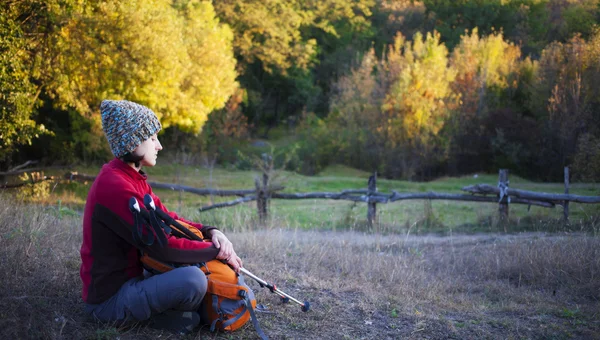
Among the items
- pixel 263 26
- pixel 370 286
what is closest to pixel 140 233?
pixel 370 286

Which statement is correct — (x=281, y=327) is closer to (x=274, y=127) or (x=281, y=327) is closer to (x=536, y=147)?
(x=536, y=147)

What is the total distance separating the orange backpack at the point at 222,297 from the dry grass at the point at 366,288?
139mm

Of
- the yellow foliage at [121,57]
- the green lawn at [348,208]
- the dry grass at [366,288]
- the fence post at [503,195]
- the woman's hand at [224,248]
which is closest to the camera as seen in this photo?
the woman's hand at [224,248]

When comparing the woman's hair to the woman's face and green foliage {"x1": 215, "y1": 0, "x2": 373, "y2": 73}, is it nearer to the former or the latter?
the woman's face

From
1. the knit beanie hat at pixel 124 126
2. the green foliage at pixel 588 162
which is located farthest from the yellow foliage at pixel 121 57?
the green foliage at pixel 588 162

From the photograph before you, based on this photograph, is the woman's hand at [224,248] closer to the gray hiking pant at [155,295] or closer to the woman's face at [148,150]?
the gray hiking pant at [155,295]

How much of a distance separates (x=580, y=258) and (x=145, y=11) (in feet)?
37.8

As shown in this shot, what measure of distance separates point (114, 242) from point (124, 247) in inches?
3.8

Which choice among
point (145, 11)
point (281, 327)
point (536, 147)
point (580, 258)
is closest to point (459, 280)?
point (580, 258)

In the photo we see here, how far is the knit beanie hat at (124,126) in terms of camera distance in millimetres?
3498

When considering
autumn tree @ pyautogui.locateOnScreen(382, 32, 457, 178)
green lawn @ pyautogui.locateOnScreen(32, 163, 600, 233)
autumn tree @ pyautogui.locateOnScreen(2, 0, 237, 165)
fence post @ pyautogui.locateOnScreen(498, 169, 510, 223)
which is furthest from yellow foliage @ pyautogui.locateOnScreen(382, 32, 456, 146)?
fence post @ pyautogui.locateOnScreen(498, 169, 510, 223)

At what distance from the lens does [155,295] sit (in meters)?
3.50

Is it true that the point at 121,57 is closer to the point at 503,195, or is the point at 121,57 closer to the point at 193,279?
the point at 503,195

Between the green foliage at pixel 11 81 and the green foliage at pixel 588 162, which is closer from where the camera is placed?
the green foliage at pixel 11 81
